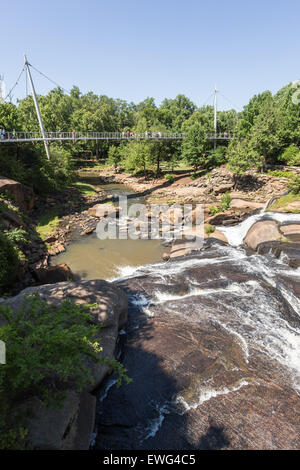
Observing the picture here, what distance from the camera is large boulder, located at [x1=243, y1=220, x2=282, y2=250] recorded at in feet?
51.3

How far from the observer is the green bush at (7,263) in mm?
11039

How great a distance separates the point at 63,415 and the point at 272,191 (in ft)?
101

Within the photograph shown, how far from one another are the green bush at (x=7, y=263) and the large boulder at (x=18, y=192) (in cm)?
946

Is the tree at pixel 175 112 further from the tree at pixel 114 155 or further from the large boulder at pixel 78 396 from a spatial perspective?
the large boulder at pixel 78 396

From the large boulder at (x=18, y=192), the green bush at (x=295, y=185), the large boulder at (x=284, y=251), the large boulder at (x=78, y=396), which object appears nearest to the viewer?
the large boulder at (x=78, y=396)

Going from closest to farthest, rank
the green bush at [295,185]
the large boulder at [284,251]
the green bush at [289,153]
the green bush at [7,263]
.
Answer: the green bush at [7,263], the large boulder at [284,251], the green bush at [295,185], the green bush at [289,153]

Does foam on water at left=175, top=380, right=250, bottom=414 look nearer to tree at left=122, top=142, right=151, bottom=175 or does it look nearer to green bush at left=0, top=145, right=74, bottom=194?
green bush at left=0, top=145, right=74, bottom=194

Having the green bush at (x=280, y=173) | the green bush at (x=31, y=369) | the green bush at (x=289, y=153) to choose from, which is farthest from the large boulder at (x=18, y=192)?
the green bush at (x=289, y=153)

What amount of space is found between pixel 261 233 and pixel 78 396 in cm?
1503

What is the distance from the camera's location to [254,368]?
267 inches

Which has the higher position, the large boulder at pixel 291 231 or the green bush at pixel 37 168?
the green bush at pixel 37 168

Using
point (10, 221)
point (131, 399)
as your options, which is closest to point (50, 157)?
point (10, 221)

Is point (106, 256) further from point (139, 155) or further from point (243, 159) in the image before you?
point (139, 155)

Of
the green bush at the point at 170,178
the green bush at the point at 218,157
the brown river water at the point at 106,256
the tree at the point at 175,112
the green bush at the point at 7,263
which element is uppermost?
the tree at the point at 175,112
